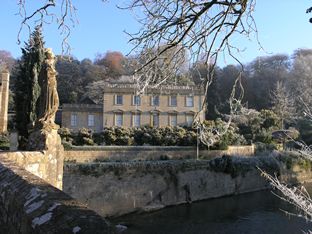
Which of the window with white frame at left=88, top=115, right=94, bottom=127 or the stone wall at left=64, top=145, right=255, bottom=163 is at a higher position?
the window with white frame at left=88, top=115, right=94, bottom=127

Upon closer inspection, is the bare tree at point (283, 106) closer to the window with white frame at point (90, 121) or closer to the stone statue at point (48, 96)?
the window with white frame at point (90, 121)

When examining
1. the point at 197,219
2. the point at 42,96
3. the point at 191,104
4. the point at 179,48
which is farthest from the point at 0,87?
the point at 179,48

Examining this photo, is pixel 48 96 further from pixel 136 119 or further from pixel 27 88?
pixel 136 119

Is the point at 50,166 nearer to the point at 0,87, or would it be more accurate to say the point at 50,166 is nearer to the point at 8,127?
the point at 0,87

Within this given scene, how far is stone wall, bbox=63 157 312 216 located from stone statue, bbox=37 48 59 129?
43.3 feet

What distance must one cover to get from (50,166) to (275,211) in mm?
16816

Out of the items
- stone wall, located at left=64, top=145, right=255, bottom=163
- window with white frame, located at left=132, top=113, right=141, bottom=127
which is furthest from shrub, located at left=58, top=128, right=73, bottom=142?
window with white frame, located at left=132, top=113, right=141, bottom=127

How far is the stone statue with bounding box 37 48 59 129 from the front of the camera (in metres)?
7.58

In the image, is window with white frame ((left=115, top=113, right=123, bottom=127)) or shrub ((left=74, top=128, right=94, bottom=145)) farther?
window with white frame ((left=115, top=113, right=123, bottom=127))

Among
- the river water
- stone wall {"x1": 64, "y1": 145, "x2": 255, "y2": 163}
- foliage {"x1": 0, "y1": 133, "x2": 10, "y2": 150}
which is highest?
foliage {"x1": 0, "y1": 133, "x2": 10, "y2": 150}

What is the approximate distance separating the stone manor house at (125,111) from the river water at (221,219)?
20451 mm

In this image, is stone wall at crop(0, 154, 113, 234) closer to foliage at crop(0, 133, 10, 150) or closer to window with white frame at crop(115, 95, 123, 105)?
foliage at crop(0, 133, 10, 150)

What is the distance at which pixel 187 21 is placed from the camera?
449 centimetres

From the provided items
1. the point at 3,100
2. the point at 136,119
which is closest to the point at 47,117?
the point at 3,100
